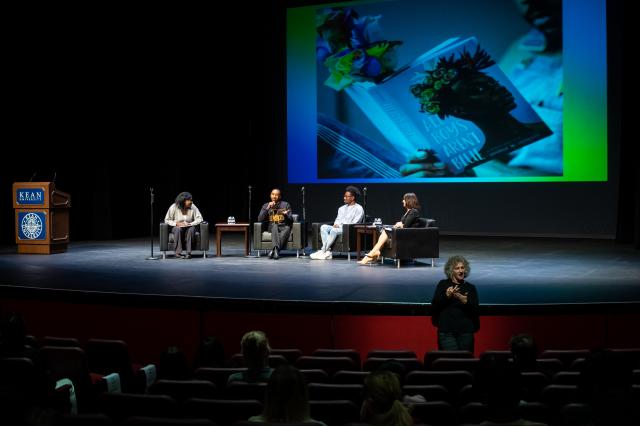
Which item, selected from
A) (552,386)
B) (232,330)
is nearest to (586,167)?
(232,330)

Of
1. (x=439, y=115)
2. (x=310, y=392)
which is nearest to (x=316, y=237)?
(x=439, y=115)

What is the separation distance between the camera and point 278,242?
9.66 metres

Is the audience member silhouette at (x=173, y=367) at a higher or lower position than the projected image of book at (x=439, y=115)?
lower

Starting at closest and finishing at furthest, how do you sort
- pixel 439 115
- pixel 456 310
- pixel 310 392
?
1. pixel 310 392
2. pixel 456 310
3. pixel 439 115

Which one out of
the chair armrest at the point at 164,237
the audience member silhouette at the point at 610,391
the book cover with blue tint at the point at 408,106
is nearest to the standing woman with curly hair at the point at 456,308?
the audience member silhouette at the point at 610,391

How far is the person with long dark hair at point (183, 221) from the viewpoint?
384 inches

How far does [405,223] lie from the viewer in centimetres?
869

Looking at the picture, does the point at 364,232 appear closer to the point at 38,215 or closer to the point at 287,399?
the point at 38,215

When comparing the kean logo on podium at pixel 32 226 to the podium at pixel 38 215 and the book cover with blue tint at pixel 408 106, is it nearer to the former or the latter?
the podium at pixel 38 215

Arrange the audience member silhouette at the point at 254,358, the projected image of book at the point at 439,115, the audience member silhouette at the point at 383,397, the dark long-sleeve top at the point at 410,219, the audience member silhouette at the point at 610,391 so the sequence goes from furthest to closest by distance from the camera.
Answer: the projected image of book at the point at 439,115
the dark long-sleeve top at the point at 410,219
the audience member silhouette at the point at 254,358
the audience member silhouette at the point at 610,391
the audience member silhouette at the point at 383,397

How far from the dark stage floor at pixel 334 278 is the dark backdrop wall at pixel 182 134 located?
1.48 m

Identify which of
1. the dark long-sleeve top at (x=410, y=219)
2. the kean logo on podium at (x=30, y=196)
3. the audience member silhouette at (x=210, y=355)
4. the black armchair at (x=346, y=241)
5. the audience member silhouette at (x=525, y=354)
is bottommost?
the audience member silhouette at (x=210, y=355)

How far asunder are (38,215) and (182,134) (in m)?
4.61

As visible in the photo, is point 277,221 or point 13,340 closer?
point 13,340
